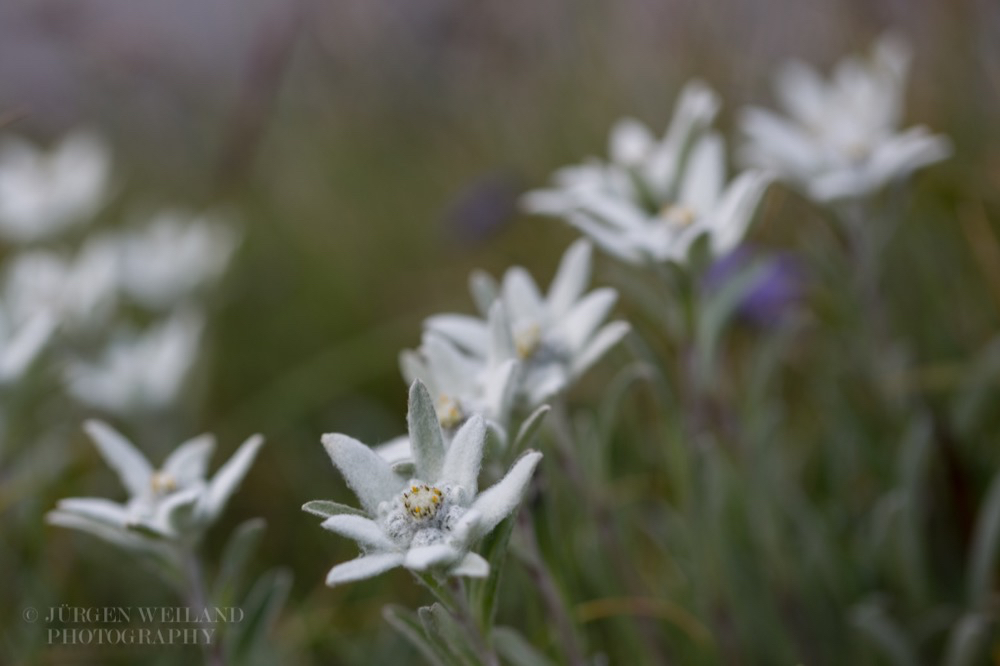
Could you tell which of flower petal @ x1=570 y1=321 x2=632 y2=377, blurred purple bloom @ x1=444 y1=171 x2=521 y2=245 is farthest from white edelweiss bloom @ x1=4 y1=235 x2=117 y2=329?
flower petal @ x1=570 y1=321 x2=632 y2=377

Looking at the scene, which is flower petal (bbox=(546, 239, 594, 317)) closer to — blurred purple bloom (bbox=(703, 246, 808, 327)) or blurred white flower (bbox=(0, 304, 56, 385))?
blurred white flower (bbox=(0, 304, 56, 385))

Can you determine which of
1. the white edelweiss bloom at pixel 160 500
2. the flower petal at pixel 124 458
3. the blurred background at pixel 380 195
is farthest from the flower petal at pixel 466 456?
the blurred background at pixel 380 195

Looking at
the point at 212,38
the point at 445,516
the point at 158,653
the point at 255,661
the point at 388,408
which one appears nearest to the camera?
the point at 445,516

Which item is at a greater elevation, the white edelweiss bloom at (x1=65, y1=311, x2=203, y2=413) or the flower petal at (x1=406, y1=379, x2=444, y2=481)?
the white edelweiss bloom at (x1=65, y1=311, x2=203, y2=413)

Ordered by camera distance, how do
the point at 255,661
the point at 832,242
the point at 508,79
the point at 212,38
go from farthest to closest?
1. the point at 212,38
2. the point at 508,79
3. the point at 832,242
4. the point at 255,661

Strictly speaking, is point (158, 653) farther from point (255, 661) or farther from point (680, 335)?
point (680, 335)

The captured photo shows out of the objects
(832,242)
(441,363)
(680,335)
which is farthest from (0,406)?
(832,242)
